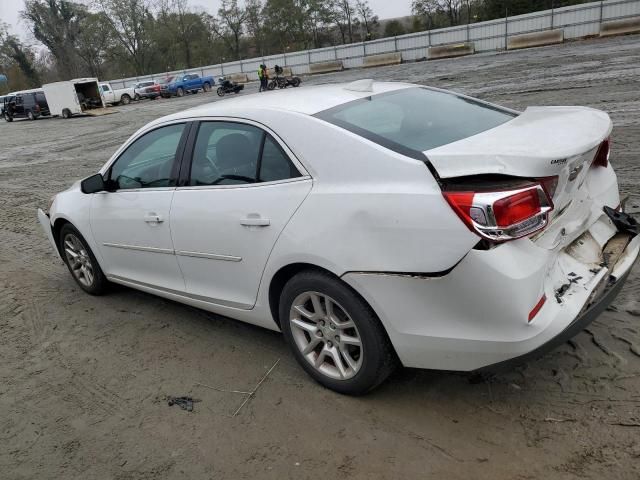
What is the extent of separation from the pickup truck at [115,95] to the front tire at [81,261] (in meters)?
33.9

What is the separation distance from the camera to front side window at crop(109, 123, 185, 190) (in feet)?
12.4

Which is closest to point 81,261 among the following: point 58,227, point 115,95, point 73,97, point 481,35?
point 58,227

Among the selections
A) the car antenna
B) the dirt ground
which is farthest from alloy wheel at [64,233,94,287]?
the car antenna

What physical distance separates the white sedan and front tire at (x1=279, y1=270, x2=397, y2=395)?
1cm

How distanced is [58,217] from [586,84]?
12.3 meters

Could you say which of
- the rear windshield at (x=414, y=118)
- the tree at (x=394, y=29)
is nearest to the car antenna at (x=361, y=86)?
the rear windshield at (x=414, y=118)

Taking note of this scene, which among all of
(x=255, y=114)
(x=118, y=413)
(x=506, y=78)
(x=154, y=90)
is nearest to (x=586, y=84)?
(x=506, y=78)

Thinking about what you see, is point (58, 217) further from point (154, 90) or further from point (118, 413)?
point (154, 90)

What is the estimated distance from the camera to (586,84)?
13000mm

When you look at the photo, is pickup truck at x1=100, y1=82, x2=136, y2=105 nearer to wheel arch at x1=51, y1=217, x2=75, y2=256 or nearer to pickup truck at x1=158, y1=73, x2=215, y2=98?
pickup truck at x1=158, y1=73, x2=215, y2=98

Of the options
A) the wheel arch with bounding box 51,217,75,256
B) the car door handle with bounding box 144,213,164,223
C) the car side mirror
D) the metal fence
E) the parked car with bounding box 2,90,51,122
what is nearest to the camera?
the car door handle with bounding box 144,213,164,223

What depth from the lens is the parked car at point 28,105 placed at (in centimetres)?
3484

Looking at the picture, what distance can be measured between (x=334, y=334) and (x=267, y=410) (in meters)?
0.58

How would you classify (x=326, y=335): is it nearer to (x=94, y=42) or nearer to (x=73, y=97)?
(x=73, y=97)
